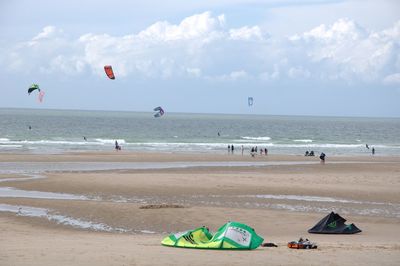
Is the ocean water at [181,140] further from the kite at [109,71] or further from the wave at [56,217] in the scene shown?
the wave at [56,217]

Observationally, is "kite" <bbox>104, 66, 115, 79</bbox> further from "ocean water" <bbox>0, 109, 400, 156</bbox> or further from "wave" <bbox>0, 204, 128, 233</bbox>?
"ocean water" <bbox>0, 109, 400, 156</bbox>

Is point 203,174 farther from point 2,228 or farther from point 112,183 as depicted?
point 2,228

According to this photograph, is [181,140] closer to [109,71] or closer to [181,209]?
[109,71]

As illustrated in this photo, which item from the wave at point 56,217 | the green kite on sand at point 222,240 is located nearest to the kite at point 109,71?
the wave at point 56,217

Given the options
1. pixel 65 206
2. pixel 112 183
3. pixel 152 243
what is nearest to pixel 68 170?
pixel 112 183

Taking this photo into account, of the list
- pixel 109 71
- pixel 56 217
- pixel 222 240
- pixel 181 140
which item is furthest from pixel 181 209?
pixel 181 140

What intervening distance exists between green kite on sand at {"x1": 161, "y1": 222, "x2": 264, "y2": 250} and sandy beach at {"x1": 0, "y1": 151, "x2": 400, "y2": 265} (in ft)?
0.88

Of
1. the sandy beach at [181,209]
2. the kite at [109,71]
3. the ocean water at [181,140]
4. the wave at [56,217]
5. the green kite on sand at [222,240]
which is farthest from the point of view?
the ocean water at [181,140]

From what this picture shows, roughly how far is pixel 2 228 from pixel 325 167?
2473 centimetres

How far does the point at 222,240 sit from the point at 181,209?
6.66 metres

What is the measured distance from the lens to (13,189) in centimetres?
2384

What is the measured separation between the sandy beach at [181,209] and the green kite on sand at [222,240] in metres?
0.27

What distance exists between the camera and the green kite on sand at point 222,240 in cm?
1244

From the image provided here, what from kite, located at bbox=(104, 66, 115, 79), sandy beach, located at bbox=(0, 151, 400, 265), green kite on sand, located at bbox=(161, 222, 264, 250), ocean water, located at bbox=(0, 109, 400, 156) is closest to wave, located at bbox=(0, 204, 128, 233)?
sandy beach, located at bbox=(0, 151, 400, 265)
